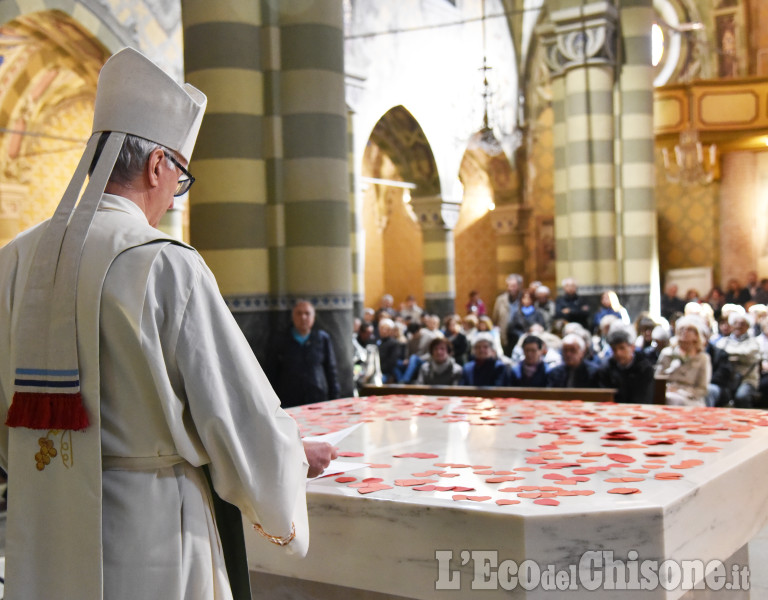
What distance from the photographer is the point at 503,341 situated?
1477 centimetres

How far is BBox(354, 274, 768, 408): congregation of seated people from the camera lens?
6570 mm

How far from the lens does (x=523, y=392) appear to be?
17.9 ft

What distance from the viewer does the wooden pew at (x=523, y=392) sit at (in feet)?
17.2

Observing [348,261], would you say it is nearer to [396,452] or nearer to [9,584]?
[396,452]

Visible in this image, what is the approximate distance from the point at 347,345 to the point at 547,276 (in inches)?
630

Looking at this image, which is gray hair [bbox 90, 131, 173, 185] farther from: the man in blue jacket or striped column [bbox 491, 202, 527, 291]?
striped column [bbox 491, 202, 527, 291]

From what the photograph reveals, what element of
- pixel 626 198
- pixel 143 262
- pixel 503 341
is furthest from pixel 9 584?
pixel 503 341

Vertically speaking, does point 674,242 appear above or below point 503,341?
above

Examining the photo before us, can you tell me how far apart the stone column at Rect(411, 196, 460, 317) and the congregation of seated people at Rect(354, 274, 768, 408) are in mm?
4658

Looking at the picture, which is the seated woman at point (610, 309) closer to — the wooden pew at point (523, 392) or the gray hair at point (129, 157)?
the wooden pew at point (523, 392)

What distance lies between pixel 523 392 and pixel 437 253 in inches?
483

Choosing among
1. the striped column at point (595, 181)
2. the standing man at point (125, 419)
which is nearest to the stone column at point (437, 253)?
the striped column at point (595, 181)

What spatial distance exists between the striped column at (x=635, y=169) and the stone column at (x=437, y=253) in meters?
5.18

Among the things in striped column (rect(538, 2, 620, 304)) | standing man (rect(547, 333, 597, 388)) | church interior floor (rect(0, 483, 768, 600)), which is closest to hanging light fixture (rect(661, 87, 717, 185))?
striped column (rect(538, 2, 620, 304))
